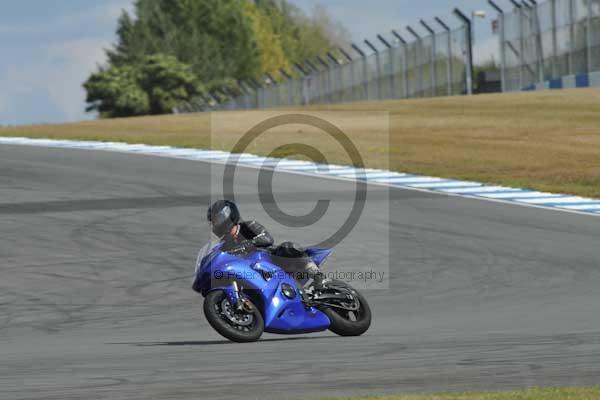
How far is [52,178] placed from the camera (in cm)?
2764

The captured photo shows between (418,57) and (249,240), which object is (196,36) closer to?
(418,57)

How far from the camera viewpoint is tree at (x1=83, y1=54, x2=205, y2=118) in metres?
95.9

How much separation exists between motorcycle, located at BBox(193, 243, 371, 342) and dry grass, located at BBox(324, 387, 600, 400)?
→ 3.13m

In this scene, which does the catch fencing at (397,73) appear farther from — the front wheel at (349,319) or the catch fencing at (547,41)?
the front wheel at (349,319)

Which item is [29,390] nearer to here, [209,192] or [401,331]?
[401,331]

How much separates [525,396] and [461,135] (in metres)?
30.0

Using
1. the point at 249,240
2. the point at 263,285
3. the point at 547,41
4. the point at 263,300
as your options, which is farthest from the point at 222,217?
the point at 547,41

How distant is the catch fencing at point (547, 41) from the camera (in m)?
40.9

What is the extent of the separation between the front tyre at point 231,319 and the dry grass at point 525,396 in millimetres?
3103

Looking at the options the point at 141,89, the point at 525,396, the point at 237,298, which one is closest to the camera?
the point at 525,396

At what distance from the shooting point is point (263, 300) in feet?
36.8

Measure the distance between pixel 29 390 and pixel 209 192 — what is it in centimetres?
1645

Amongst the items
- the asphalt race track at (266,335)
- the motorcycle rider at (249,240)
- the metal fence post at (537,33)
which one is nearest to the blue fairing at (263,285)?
the motorcycle rider at (249,240)

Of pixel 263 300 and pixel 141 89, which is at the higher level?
pixel 141 89
